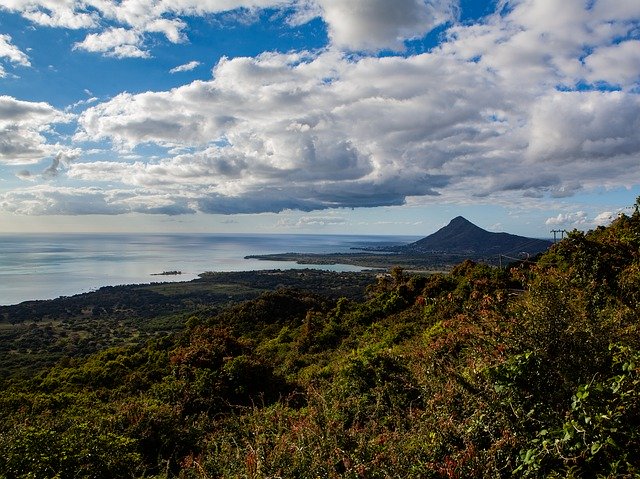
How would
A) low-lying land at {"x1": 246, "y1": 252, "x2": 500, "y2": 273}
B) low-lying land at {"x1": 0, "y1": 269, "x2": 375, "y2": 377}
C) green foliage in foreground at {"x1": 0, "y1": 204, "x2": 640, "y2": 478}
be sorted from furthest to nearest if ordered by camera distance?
low-lying land at {"x1": 246, "y1": 252, "x2": 500, "y2": 273}, low-lying land at {"x1": 0, "y1": 269, "x2": 375, "y2": 377}, green foliage in foreground at {"x1": 0, "y1": 204, "x2": 640, "y2": 478}

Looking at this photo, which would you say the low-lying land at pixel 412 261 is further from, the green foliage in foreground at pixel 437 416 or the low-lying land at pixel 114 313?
the green foliage in foreground at pixel 437 416

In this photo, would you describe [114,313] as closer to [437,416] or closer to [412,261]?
[437,416]

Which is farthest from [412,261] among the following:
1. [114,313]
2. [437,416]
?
[437,416]

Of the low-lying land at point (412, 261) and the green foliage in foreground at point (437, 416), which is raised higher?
the green foliage in foreground at point (437, 416)

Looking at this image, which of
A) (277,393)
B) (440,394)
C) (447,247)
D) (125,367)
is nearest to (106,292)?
(125,367)

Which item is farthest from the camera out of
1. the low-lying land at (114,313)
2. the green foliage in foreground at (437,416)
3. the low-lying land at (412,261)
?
the low-lying land at (412,261)

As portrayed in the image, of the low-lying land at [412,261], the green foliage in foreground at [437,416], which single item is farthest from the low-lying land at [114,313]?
the green foliage in foreground at [437,416]

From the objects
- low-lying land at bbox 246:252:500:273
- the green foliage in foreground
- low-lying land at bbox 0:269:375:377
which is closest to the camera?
the green foliage in foreground

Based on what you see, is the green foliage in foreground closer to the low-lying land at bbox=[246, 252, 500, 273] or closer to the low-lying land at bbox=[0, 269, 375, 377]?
the low-lying land at bbox=[0, 269, 375, 377]

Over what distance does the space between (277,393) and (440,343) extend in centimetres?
534

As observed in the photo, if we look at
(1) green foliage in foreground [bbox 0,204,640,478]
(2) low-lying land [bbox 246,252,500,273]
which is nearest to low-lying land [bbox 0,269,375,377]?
(2) low-lying land [bbox 246,252,500,273]

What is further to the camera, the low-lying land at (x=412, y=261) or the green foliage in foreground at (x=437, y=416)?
the low-lying land at (x=412, y=261)

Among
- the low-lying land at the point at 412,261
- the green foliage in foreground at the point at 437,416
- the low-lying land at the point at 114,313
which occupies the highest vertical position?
the green foliage in foreground at the point at 437,416

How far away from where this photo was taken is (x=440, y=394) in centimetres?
480
